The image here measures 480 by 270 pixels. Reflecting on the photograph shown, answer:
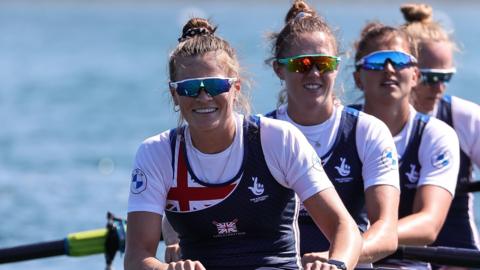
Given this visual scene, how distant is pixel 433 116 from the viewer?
662cm

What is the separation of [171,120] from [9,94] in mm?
6244

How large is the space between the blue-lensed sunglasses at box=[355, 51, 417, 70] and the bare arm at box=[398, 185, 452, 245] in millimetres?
638

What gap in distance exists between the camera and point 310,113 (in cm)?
568

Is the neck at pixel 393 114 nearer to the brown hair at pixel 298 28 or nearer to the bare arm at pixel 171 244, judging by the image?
the brown hair at pixel 298 28

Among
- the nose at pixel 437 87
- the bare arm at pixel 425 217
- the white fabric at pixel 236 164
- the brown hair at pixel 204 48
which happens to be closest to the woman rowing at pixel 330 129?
the bare arm at pixel 425 217

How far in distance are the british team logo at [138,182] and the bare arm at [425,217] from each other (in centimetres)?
145

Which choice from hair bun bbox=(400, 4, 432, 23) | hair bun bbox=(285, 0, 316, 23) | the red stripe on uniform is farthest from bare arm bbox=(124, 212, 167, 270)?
hair bun bbox=(400, 4, 432, 23)

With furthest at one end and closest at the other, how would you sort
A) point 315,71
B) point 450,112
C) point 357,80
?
1. point 450,112
2. point 357,80
3. point 315,71

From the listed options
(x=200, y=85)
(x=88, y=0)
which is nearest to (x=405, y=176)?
(x=200, y=85)

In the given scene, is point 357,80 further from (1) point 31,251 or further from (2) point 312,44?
(1) point 31,251

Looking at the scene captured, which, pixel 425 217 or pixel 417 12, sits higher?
pixel 417 12

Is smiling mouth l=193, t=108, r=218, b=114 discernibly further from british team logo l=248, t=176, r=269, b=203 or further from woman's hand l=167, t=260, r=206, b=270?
woman's hand l=167, t=260, r=206, b=270

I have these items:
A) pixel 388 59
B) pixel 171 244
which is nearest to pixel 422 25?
pixel 388 59

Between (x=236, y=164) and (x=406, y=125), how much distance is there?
148cm
